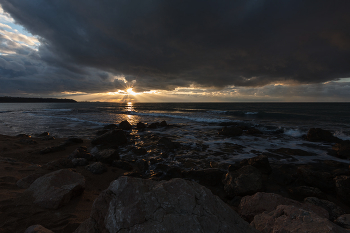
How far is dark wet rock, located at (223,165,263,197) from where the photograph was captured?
4.97 metres

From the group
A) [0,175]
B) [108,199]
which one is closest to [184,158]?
[108,199]

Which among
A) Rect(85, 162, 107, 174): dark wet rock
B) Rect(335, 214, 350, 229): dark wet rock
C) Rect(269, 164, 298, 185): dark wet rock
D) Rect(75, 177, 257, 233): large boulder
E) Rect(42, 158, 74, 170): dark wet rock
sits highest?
Rect(75, 177, 257, 233): large boulder

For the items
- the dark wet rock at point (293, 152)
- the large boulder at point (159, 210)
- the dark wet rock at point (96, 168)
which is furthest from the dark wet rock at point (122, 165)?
the dark wet rock at point (293, 152)

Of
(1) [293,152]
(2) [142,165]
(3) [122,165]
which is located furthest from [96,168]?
(1) [293,152]

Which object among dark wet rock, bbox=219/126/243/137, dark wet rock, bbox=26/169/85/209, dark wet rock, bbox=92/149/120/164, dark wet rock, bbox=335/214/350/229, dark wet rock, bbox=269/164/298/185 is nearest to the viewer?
dark wet rock, bbox=335/214/350/229

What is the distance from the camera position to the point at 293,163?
7.98 meters

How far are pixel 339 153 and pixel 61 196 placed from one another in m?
13.7

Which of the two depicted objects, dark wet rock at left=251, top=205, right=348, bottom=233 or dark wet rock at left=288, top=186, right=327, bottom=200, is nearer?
dark wet rock at left=251, top=205, right=348, bottom=233

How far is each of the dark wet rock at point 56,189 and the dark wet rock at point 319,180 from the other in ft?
25.7

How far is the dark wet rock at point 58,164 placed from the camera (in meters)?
5.94

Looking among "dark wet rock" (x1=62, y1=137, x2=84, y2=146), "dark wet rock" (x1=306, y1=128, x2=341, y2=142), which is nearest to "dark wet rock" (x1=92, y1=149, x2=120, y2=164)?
"dark wet rock" (x1=62, y1=137, x2=84, y2=146)

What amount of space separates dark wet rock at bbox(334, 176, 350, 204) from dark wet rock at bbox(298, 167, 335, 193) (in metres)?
0.29

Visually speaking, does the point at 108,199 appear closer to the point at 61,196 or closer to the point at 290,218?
the point at 61,196

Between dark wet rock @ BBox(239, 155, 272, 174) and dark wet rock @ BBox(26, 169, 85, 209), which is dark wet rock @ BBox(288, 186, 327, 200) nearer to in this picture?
dark wet rock @ BBox(239, 155, 272, 174)
